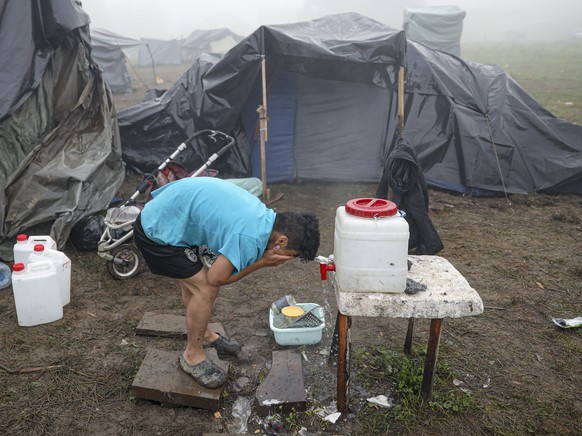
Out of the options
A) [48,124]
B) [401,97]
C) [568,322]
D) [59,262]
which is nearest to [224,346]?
[59,262]

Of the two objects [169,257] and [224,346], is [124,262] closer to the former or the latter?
[224,346]

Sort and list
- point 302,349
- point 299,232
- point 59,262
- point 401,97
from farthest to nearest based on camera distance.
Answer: point 401,97 < point 59,262 < point 302,349 < point 299,232

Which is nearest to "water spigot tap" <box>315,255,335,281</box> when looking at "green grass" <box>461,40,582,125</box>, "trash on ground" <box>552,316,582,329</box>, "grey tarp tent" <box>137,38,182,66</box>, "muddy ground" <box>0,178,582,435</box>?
"muddy ground" <box>0,178,582,435</box>

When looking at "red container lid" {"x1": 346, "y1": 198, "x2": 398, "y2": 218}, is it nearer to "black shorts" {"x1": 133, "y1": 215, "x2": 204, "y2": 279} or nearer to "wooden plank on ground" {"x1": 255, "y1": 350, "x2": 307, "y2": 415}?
"black shorts" {"x1": 133, "y1": 215, "x2": 204, "y2": 279}

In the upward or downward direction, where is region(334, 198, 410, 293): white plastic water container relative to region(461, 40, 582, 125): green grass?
upward

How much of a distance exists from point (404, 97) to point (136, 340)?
5.77 meters

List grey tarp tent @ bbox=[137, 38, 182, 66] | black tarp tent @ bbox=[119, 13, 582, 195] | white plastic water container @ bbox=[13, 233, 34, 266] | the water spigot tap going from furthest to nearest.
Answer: grey tarp tent @ bbox=[137, 38, 182, 66] < black tarp tent @ bbox=[119, 13, 582, 195] < white plastic water container @ bbox=[13, 233, 34, 266] < the water spigot tap

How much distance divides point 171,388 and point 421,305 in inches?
68.4

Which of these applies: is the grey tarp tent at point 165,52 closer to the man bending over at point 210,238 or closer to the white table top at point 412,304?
the man bending over at point 210,238

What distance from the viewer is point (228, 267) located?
276 centimetres

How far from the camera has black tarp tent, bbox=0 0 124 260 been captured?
17.3ft

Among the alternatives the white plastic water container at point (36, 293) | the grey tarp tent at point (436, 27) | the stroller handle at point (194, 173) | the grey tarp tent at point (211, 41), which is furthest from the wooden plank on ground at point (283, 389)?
the grey tarp tent at point (211, 41)

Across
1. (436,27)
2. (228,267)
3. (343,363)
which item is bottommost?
(343,363)

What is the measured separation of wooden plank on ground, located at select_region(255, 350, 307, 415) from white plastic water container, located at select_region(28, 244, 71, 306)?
2.20 metres
